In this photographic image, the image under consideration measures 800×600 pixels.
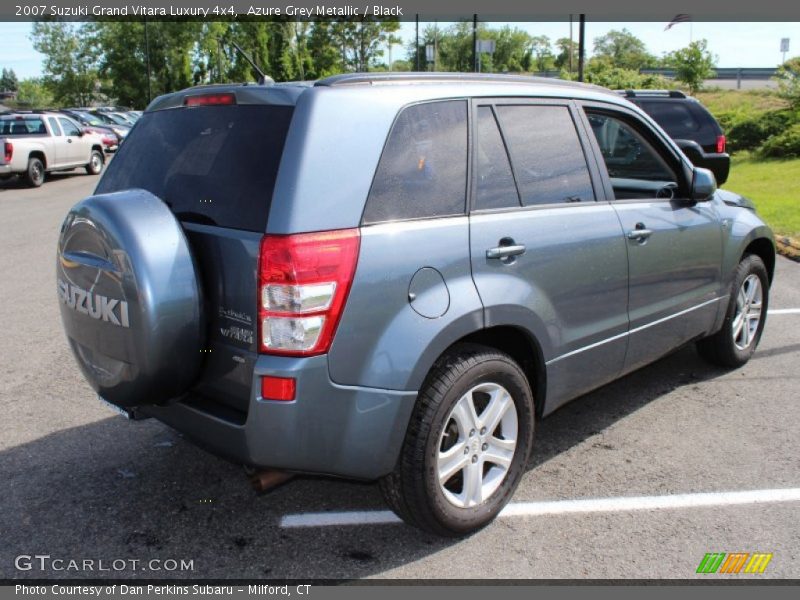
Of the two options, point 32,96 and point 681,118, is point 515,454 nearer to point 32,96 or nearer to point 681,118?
point 681,118

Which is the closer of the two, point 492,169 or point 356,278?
point 356,278

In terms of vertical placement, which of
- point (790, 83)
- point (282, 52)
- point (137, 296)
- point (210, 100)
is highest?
point (282, 52)

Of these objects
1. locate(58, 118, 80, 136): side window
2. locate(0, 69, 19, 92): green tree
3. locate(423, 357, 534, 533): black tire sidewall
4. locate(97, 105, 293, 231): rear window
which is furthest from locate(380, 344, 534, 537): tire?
locate(0, 69, 19, 92): green tree

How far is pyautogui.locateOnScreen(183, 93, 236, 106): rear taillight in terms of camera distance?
10.4 ft

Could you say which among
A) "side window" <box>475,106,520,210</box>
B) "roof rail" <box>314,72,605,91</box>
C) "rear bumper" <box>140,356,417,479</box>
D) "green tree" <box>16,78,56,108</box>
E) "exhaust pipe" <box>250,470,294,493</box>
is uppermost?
"green tree" <box>16,78,56,108</box>

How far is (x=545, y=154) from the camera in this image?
3.72 meters

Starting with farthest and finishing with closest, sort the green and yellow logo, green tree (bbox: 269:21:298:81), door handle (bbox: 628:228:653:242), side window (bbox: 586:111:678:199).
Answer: green tree (bbox: 269:21:298:81) → side window (bbox: 586:111:678:199) → door handle (bbox: 628:228:653:242) → the green and yellow logo

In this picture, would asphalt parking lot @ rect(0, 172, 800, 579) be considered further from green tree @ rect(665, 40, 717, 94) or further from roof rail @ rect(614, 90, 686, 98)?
green tree @ rect(665, 40, 717, 94)

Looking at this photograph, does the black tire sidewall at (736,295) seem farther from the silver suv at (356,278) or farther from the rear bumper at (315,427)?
the rear bumper at (315,427)

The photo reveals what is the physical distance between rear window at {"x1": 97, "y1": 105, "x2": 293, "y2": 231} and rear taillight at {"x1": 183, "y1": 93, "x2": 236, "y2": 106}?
0.02 meters

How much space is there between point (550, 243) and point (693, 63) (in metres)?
33.9

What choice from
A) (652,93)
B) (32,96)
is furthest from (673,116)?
(32,96)

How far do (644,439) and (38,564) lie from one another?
3091mm

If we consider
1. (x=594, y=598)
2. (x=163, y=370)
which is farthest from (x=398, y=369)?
(x=594, y=598)
